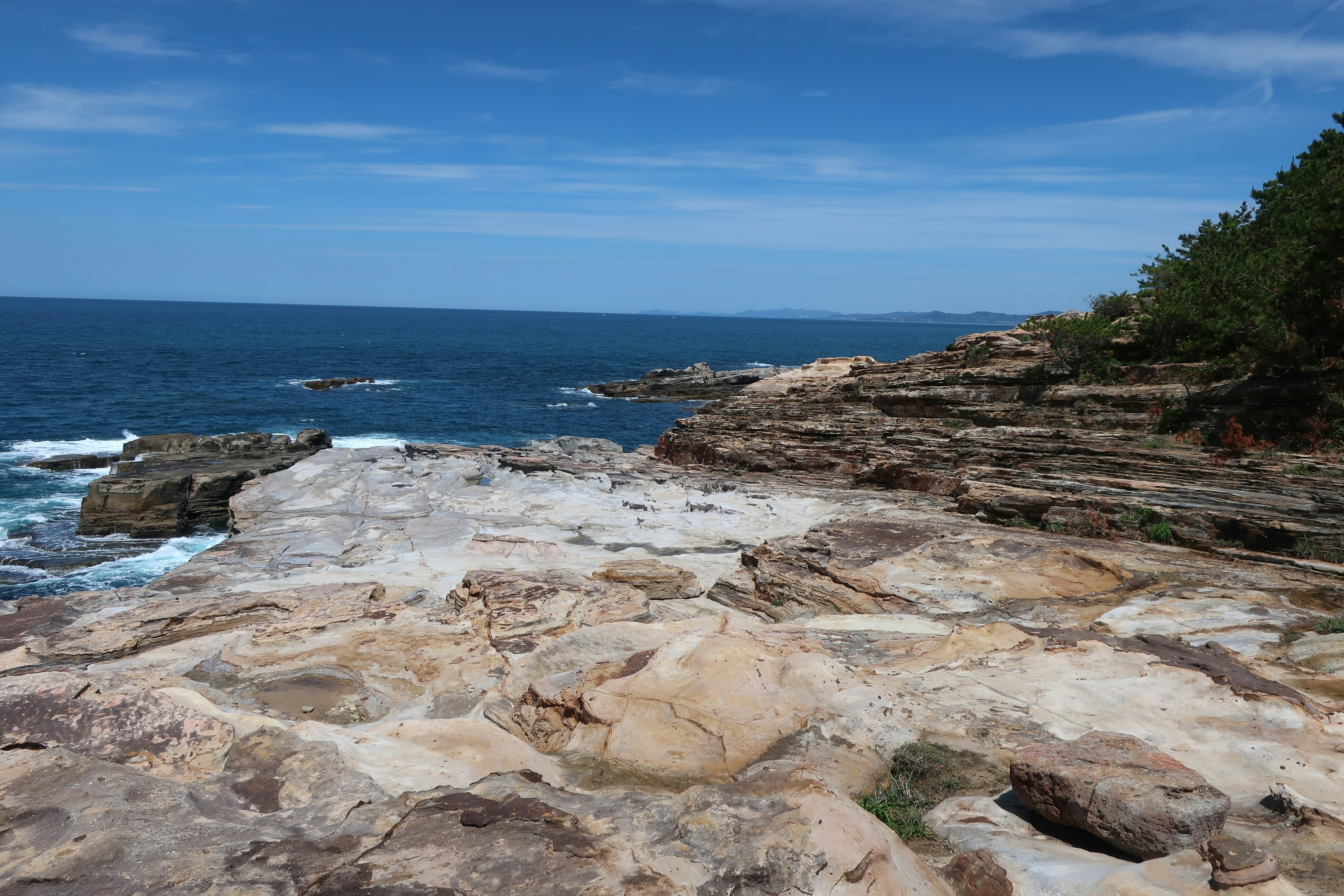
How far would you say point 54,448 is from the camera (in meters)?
40.4

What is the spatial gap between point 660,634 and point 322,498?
16.0m

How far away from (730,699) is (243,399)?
63.7 meters

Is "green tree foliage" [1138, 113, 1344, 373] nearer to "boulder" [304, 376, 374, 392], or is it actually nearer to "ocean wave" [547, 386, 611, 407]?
"ocean wave" [547, 386, 611, 407]

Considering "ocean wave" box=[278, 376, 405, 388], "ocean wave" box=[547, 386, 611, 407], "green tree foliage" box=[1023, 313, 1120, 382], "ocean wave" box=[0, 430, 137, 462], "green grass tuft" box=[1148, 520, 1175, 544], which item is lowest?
"ocean wave" box=[0, 430, 137, 462]

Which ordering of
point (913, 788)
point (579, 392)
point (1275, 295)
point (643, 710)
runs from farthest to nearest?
point (579, 392) < point (1275, 295) < point (643, 710) < point (913, 788)

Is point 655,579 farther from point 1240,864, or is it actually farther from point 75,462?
point 75,462

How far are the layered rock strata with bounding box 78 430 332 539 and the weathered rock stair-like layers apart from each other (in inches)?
657

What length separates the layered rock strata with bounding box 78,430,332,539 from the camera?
26.2 metres

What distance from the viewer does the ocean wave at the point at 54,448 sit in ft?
124

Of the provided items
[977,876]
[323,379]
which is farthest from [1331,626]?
[323,379]

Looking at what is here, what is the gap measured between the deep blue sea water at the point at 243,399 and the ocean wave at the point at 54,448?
0.13 metres

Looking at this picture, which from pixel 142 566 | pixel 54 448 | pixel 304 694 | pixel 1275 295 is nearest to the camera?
pixel 304 694

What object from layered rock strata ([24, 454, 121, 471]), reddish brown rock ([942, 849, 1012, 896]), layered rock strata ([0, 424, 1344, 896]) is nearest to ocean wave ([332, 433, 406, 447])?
layered rock strata ([24, 454, 121, 471])

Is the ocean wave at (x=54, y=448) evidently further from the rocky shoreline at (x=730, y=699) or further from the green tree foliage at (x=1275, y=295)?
the green tree foliage at (x=1275, y=295)
